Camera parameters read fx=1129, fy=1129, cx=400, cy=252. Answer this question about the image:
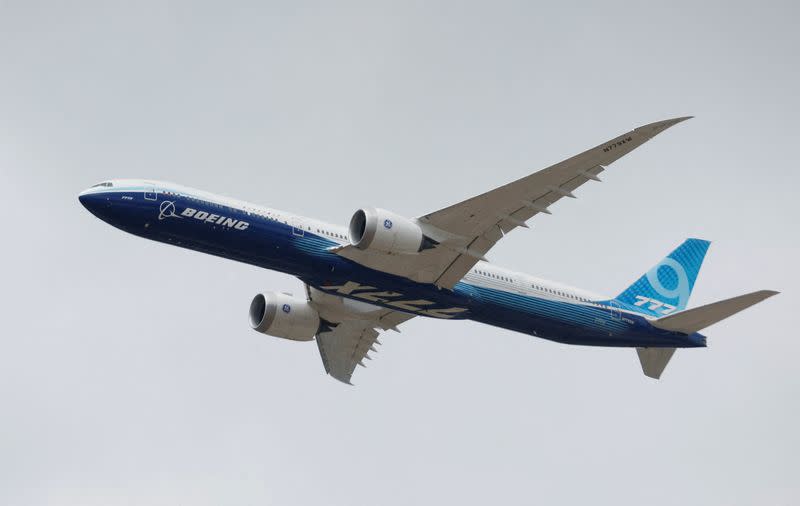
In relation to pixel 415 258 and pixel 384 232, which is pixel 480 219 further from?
pixel 384 232

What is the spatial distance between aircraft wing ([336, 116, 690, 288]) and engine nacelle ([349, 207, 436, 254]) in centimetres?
52

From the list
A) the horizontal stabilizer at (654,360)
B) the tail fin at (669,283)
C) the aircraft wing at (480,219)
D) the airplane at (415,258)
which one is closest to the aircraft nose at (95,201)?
the airplane at (415,258)

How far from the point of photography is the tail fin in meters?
49.6

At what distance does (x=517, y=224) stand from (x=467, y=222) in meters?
1.80

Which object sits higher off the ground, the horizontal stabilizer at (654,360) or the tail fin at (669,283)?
the tail fin at (669,283)

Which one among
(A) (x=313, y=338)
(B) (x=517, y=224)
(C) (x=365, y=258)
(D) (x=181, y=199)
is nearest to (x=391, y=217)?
(C) (x=365, y=258)

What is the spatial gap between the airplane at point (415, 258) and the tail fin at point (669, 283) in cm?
55

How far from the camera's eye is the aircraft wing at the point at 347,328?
48469 millimetres

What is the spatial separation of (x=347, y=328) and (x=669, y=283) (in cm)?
1481

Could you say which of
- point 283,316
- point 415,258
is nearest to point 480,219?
point 415,258

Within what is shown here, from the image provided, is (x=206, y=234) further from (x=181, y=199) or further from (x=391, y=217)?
(x=391, y=217)

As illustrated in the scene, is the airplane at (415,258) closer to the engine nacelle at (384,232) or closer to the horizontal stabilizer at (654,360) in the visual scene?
the engine nacelle at (384,232)

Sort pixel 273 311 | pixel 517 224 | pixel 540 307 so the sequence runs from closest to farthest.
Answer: pixel 517 224, pixel 540 307, pixel 273 311

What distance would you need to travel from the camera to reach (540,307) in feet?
148
